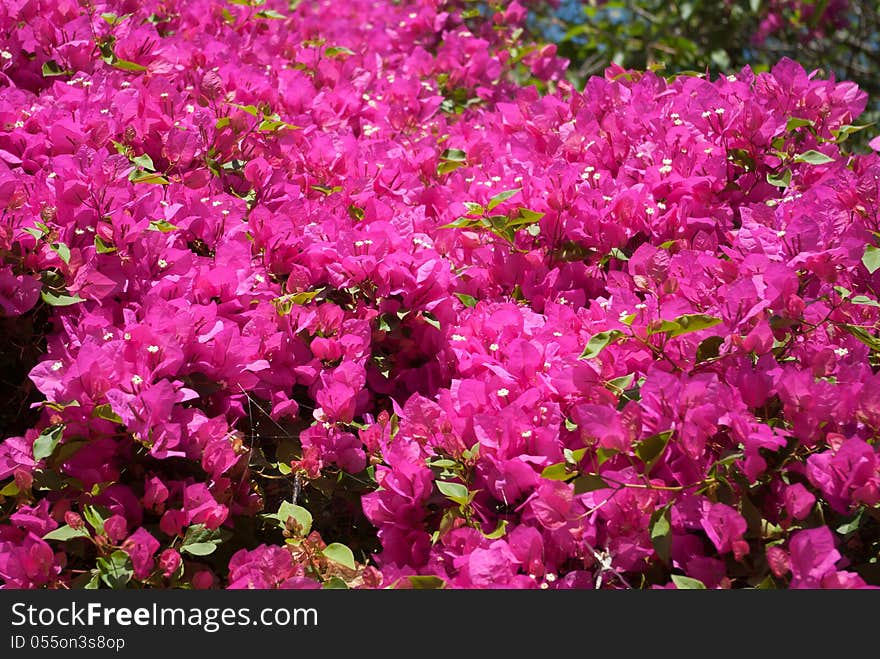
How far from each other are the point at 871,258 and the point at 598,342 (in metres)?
0.51

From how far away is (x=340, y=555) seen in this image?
1.38 m

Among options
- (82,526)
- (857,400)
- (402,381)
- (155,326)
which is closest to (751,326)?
(857,400)

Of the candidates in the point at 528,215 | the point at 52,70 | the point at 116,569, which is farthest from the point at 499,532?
the point at 52,70

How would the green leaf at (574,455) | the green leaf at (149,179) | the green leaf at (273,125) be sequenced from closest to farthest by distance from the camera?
the green leaf at (574,455)
the green leaf at (149,179)
the green leaf at (273,125)

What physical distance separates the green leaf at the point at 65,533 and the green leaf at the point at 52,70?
4.06 ft

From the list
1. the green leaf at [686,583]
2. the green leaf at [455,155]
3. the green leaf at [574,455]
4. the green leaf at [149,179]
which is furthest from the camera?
the green leaf at [455,155]

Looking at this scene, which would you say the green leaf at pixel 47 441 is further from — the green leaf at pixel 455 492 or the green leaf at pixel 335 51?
the green leaf at pixel 335 51

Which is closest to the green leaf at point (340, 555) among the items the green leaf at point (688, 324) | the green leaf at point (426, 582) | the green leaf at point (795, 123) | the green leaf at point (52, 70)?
the green leaf at point (426, 582)

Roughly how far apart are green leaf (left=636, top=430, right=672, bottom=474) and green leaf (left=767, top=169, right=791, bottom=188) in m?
0.86

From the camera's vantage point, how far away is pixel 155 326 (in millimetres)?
1461

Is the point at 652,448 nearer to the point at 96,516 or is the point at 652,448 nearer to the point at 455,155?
the point at 96,516

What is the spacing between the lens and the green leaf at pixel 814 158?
1.83 meters

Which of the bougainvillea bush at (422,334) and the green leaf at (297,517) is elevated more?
the bougainvillea bush at (422,334)

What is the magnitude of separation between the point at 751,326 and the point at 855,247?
0.82ft
